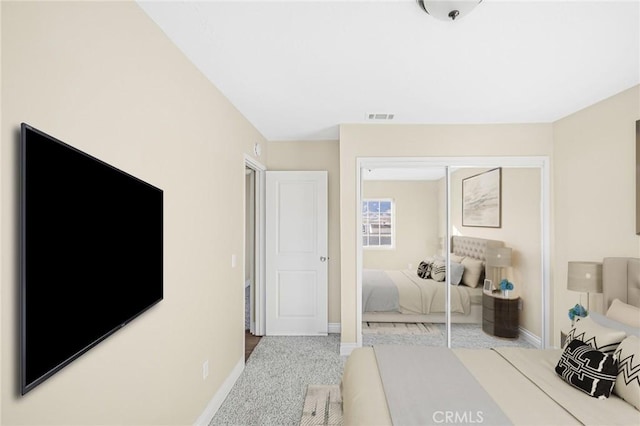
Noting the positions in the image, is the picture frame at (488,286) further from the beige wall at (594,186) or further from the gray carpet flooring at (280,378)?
the gray carpet flooring at (280,378)

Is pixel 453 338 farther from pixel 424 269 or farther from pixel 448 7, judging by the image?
pixel 448 7

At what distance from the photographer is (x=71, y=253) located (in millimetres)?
1006

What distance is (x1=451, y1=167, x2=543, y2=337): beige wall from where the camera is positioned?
3.34 meters

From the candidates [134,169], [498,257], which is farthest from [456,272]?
[134,169]

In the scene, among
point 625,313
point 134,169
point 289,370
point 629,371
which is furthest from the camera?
point 289,370

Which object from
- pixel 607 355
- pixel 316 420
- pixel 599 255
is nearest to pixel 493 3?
pixel 607 355

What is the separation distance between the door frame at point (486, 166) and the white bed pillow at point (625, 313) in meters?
1.15

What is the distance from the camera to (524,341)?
3.33 m

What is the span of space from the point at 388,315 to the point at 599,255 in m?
2.04

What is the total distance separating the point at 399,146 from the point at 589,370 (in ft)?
8.06

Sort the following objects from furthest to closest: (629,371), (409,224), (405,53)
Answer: (409,224) < (405,53) < (629,371)

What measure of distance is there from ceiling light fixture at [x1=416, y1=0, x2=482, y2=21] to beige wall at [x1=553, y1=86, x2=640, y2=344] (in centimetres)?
204

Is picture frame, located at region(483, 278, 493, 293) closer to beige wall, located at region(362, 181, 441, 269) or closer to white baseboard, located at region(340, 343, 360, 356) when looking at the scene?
beige wall, located at region(362, 181, 441, 269)

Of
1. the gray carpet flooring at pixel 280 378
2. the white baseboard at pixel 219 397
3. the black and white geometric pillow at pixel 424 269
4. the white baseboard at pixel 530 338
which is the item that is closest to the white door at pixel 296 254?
the gray carpet flooring at pixel 280 378
